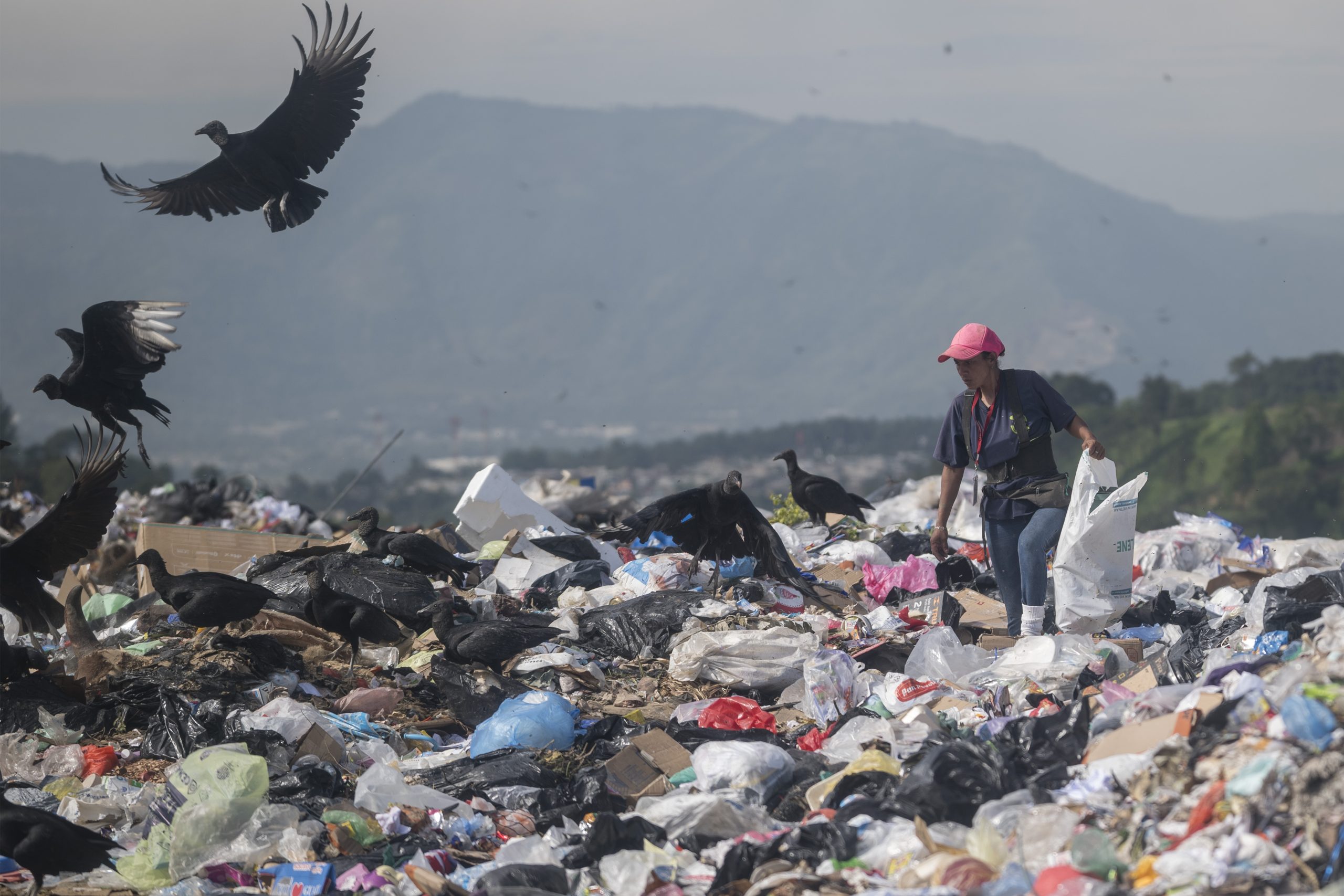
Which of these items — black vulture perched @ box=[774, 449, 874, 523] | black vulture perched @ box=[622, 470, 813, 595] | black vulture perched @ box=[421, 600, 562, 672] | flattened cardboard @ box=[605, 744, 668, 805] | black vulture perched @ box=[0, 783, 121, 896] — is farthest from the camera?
black vulture perched @ box=[774, 449, 874, 523]

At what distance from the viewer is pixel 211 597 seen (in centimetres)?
516

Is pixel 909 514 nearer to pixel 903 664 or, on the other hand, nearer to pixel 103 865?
pixel 903 664

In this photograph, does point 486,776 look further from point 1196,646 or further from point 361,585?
point 1196,646

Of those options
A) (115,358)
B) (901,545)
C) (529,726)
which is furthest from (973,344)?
(115,358)

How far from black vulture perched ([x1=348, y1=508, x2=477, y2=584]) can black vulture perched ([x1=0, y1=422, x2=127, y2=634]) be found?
65.5 inches

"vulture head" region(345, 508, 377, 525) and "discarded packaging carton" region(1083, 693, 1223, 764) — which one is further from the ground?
"discarded packaging carton" region(1083, 693, 1223, 764)

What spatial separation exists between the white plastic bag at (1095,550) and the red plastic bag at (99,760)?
140 inches

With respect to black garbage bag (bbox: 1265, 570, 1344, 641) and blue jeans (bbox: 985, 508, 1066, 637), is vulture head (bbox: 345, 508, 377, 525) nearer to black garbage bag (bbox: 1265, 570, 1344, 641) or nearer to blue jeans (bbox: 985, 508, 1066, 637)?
blue jeans (bbox: 985, 508, 1066, 637)

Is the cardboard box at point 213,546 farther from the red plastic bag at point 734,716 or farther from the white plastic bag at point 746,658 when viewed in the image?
the red plastic bag at point 734,716

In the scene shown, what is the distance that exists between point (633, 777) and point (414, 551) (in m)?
2.54

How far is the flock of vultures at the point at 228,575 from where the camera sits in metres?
4.76

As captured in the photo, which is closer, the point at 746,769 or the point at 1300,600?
the point at 746,769

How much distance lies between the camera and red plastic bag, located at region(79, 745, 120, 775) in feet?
14.5

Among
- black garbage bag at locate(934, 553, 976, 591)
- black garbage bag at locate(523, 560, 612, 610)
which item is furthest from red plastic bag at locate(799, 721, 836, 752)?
black garbage bag at locate(523, 560, 612, 610)
